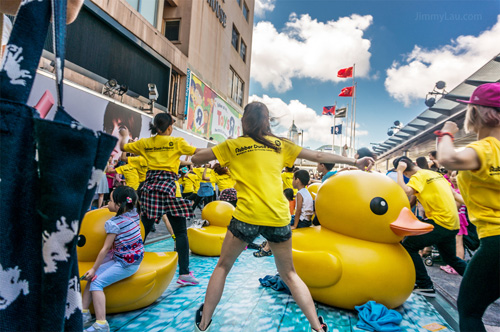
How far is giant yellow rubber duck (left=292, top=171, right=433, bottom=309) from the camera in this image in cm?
289

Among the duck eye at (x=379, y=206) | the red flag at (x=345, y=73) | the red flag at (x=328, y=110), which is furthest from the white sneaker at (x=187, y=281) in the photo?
the red flag at (x=328, y=110)

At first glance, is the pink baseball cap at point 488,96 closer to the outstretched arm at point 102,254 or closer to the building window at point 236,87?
the outstretched arm at point 102,254

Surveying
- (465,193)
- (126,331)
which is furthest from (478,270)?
(126,331)

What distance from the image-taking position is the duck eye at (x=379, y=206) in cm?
302

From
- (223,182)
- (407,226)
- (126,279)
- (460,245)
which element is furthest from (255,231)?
(223,182)

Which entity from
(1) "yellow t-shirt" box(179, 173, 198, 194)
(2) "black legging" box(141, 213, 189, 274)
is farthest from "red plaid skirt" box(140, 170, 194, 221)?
(1) "yellow t-shirt" box(179, 173, 198, 194)

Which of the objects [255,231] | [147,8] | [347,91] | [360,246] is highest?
[147,8]

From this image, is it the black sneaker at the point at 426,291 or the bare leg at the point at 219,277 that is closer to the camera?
the bare leg at the point at 219,277

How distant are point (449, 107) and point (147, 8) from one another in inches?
545

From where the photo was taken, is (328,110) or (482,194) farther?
(328,110)

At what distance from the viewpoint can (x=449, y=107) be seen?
13.2 m

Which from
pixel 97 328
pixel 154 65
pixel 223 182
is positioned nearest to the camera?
pixel 97 328

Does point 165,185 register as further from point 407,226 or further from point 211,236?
point 407,226

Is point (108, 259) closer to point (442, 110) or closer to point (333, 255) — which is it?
point (333, 255)
